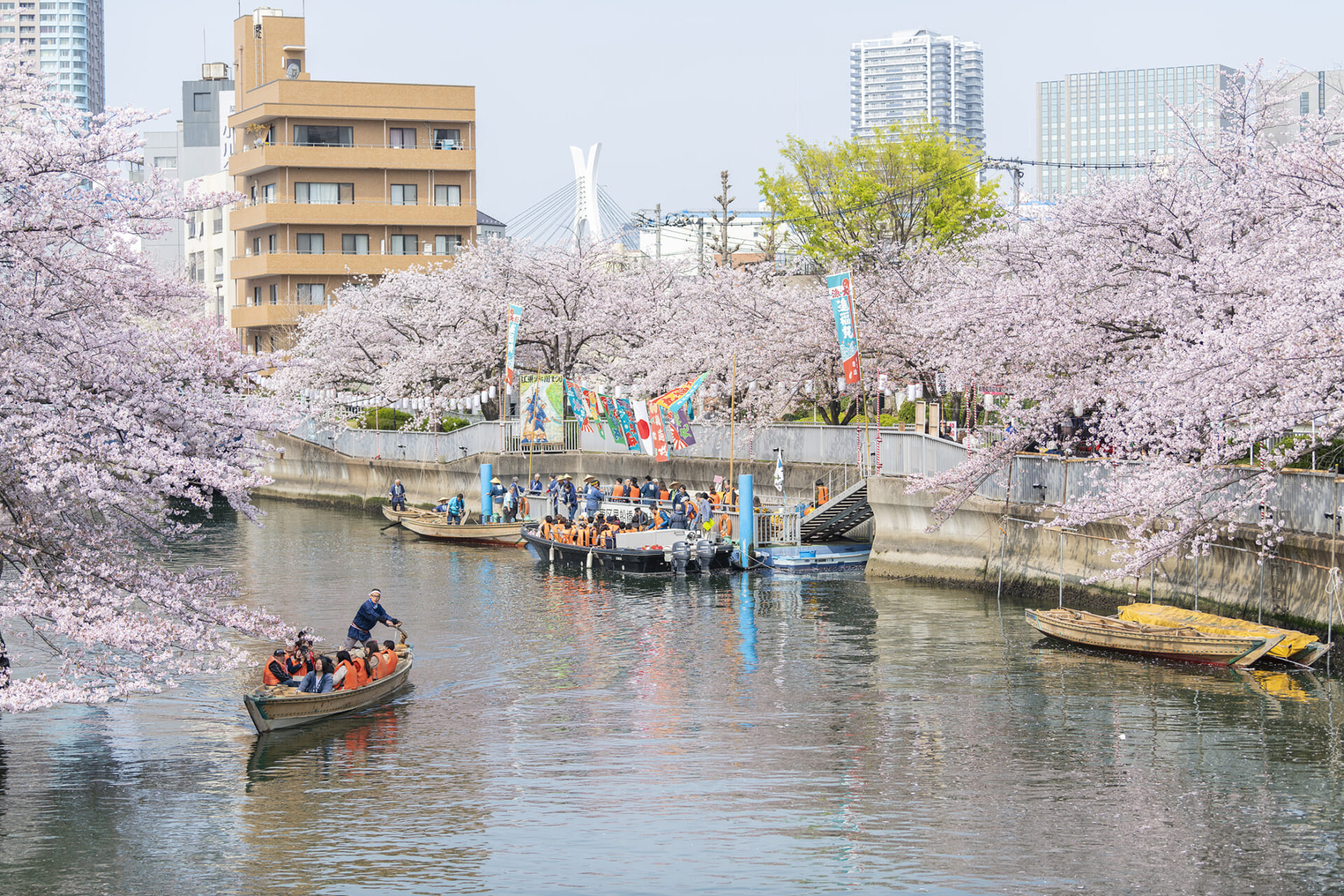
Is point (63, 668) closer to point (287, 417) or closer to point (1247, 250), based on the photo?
point (287, 417)

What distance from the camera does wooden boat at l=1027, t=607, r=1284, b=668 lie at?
28.0m

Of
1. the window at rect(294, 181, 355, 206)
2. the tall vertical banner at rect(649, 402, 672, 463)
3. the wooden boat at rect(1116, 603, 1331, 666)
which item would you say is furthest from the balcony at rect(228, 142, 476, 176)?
the wooden boat at rect(1116, 603, 1331, 666)

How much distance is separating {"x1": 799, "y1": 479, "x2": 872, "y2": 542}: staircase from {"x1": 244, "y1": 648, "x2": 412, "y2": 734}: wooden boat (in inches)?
854

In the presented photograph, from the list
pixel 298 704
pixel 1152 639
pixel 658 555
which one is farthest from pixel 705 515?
pixel 298 704

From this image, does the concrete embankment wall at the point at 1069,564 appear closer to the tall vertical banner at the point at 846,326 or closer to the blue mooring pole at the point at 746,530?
the tall vertical banner at the point at 846,326

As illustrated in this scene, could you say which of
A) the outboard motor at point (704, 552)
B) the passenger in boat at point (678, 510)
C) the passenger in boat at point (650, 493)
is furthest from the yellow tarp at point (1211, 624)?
the passenger in boat at point (650, 493)

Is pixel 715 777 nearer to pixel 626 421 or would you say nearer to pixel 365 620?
pixel 365 620

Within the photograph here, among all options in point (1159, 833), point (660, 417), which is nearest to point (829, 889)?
point (1159, 833)

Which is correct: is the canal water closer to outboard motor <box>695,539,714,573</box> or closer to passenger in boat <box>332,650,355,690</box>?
passenger in boat <box>332,650,355,690</box>

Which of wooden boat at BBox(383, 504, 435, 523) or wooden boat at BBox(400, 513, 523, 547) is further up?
wooden boat at BBox(383, 504, 435, 523)

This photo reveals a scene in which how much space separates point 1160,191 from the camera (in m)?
33.0

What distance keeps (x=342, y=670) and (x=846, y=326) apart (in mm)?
20721

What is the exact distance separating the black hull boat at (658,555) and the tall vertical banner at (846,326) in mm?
7267

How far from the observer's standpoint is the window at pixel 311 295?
9031 centimetres
